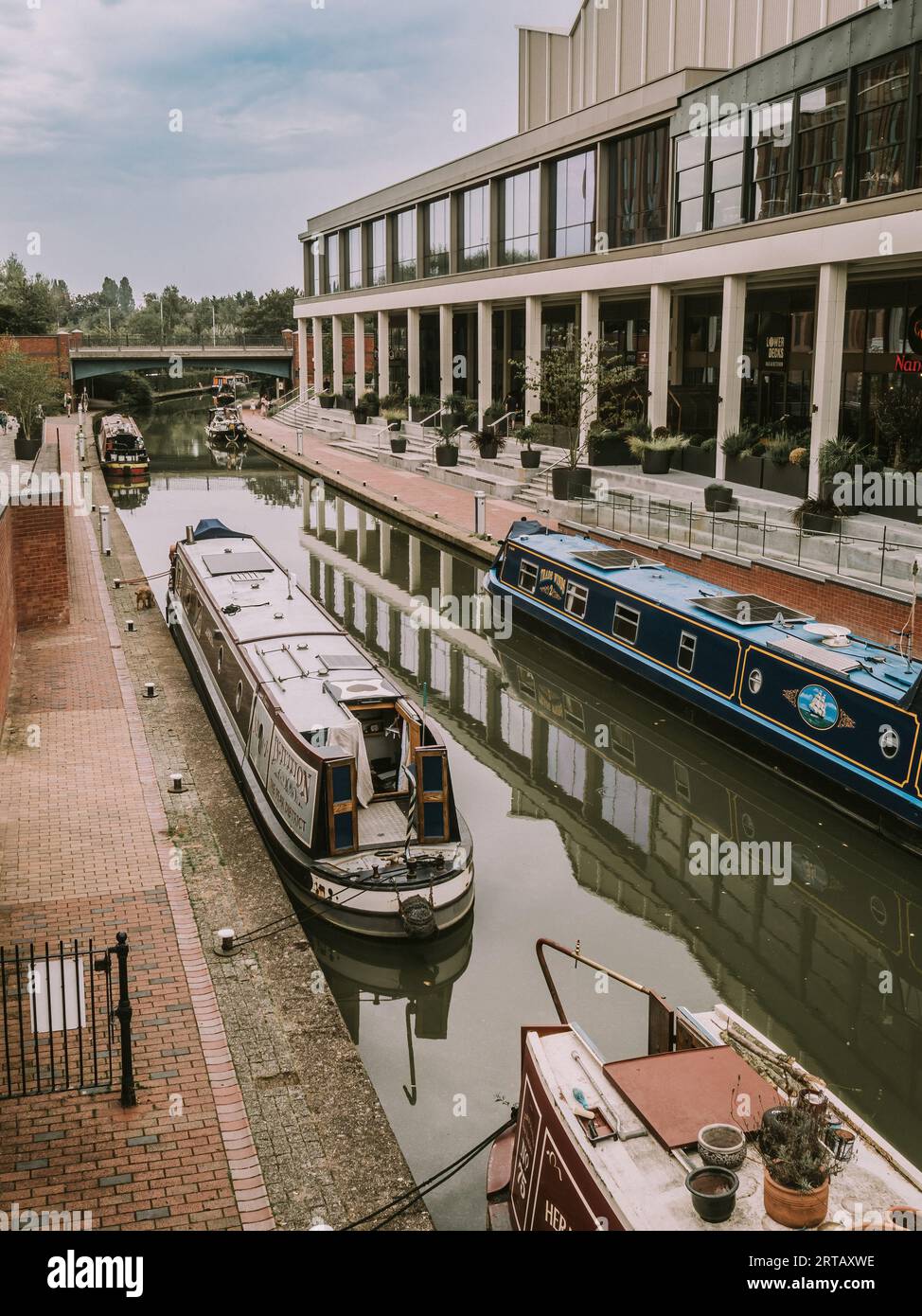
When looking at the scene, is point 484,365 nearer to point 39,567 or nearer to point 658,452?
point 658,452

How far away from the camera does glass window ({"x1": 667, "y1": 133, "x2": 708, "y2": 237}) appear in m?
28.0

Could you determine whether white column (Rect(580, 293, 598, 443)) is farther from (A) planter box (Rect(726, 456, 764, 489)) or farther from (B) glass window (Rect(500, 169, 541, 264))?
(A) planter box (Rect(726, 456, 764, 489))

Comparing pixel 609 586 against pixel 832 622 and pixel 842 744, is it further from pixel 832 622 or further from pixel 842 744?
pixel 842 744

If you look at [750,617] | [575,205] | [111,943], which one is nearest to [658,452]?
[575,205]

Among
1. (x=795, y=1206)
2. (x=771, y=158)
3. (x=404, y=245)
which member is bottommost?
(x=795, y=1206)

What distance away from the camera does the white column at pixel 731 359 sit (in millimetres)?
26672

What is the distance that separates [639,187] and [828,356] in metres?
11.5

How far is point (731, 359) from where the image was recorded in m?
26.7

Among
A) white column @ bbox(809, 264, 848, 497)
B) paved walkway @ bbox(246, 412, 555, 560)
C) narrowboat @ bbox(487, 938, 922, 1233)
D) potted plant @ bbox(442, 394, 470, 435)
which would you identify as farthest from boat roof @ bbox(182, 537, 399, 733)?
potted plant @ bbox(442, 394, 470, 435)

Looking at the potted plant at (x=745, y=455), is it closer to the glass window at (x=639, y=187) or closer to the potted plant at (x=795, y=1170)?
the glass window at (x=639, y=187)

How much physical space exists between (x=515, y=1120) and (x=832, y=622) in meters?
12.7

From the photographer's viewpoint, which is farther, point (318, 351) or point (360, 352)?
point (318, 351)
